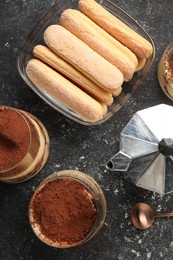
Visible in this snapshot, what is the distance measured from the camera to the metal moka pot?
3.03ft

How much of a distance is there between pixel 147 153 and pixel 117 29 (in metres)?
0.30

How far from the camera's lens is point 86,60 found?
38.5 inches

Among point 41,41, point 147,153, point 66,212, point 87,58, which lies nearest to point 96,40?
point 87,58

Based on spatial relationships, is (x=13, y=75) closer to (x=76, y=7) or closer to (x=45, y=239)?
(x=76, y=7)

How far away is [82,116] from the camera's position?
3.34ft

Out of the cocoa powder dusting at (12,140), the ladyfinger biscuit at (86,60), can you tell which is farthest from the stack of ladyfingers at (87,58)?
the cocoa powder dusting at (12,140)

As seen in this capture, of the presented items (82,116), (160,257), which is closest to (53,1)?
(82,116)

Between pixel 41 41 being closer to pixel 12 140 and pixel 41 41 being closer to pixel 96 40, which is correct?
pixel 96 40

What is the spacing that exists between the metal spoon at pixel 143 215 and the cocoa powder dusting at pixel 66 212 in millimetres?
123

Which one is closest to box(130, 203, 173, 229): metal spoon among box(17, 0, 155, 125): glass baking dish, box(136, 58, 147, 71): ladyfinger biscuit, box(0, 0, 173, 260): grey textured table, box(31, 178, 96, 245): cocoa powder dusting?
box(0, 0, 173, 260): grey textured table

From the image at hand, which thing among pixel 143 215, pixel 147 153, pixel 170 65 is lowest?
pixel 143 215

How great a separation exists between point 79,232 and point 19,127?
27 centimetres

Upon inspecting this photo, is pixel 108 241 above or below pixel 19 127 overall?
below

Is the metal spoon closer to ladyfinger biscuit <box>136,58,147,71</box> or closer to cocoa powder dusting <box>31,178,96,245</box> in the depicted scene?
cocoa powder dusting <box>31,178,96,245</box>
